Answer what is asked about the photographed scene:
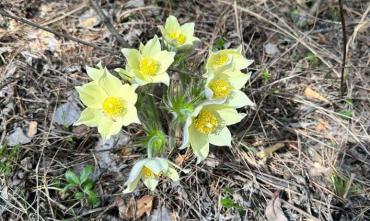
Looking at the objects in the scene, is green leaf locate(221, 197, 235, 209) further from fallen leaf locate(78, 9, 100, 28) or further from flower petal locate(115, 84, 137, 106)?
fallen leaf locate(78, 9, 100, 28)

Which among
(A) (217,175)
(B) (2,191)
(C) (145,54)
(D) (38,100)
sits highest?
(C) (145,54)

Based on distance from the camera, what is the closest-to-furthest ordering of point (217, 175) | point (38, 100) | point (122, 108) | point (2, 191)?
point (122, 108), point (2, 191), point (217, 175), point (38, 100)

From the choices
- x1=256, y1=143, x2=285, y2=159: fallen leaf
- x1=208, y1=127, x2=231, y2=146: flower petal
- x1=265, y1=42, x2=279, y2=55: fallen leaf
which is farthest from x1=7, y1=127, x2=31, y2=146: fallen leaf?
x1=265, y1=42, x2=279, y2=55: fallen leaf

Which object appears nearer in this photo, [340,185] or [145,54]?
[145,54]

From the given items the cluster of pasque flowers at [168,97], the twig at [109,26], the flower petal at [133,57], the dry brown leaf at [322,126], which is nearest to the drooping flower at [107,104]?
the cluster of pasque flowers at [168,97]

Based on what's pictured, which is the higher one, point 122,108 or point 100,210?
point 122,108

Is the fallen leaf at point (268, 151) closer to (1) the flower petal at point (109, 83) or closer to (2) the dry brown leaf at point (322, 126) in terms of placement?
(2) the dry brown leaf at point (322, 126)

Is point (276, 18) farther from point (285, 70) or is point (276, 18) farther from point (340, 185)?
point (340, 185)

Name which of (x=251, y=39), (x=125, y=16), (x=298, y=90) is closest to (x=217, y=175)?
(x=298, y=90)

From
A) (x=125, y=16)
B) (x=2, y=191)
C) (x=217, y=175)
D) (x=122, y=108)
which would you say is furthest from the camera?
(x=125, y=16)
